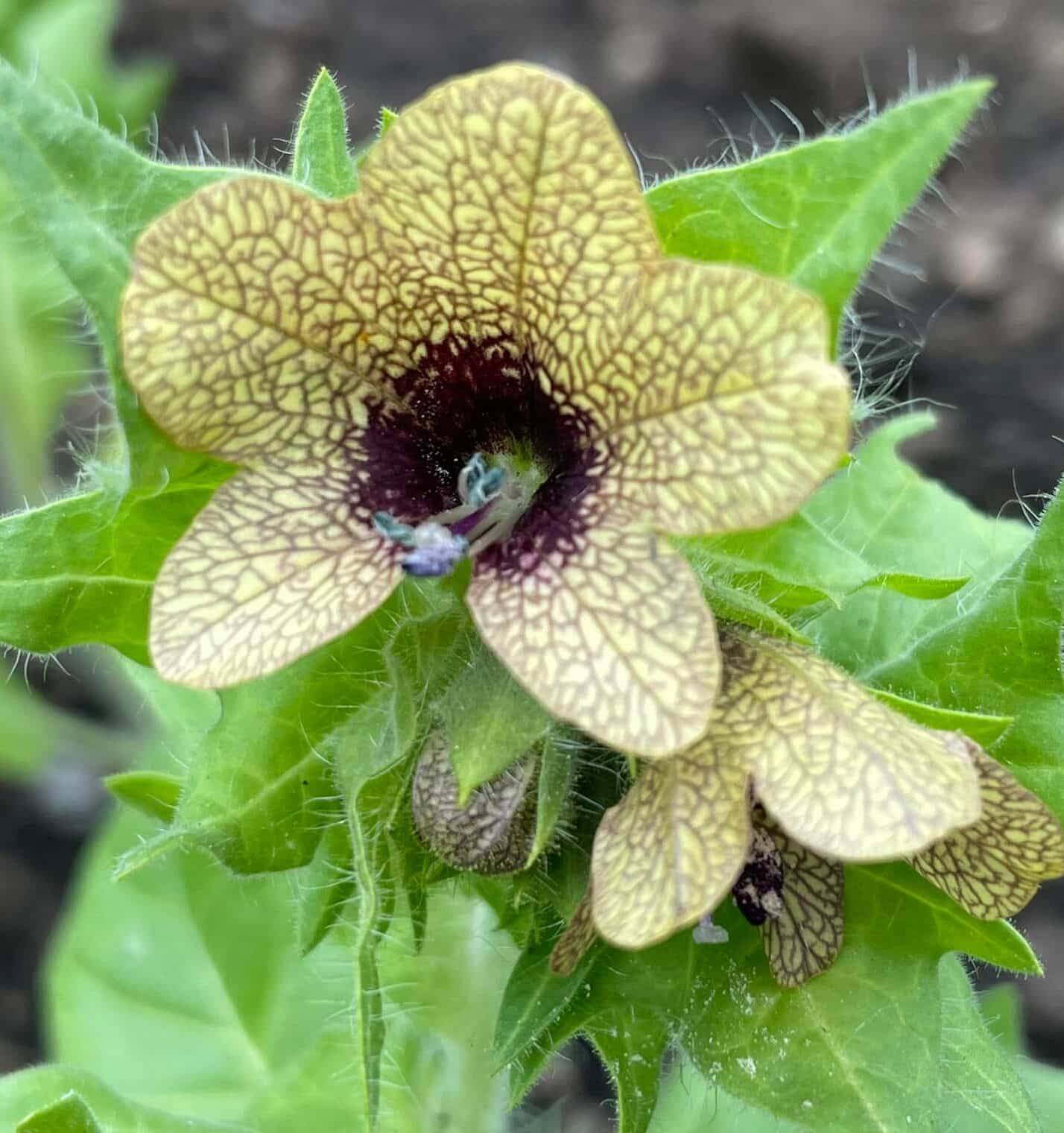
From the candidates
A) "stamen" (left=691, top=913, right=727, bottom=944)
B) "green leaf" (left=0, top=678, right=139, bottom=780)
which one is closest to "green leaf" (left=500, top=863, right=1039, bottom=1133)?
"stamen" (left=691, top=913, right=727, bottom=944)

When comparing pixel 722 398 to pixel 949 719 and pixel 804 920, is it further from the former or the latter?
pixel 804 920

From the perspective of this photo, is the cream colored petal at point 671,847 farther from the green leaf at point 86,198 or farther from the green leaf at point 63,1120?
the green leaf at point 63,1120

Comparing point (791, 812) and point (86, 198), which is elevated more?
point (86, 198)

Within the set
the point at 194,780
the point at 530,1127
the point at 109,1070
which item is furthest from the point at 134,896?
the point at 194,780

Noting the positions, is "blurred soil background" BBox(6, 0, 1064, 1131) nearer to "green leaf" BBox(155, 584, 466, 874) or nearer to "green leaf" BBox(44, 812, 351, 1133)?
"green leaf" BBox(44, 812, 351, 1133)

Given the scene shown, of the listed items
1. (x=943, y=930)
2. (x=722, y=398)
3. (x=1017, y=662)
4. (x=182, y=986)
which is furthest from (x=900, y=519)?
(x=182, y=986)

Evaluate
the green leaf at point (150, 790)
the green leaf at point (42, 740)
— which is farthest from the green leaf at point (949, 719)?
the green leaf at point (42, 740)
